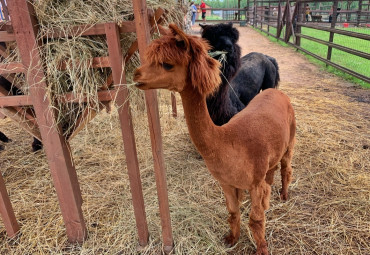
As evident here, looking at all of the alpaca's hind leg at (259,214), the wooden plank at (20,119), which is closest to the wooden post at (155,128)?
the alpaca's hind leg at (259,214)

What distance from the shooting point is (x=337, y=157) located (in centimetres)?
339

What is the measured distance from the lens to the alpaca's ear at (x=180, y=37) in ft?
4.28

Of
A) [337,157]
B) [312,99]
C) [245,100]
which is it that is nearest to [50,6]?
[245,100]

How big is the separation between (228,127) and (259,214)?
0.72 m

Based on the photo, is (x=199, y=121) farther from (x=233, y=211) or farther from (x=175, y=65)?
(x=233, y=211)

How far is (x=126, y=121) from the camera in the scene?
184 centimetres

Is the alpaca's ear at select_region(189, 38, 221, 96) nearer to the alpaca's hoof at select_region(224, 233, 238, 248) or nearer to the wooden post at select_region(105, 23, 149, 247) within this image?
the wooden post at select_region(105, 23, 149, 247)

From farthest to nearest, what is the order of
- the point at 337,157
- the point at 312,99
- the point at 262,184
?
the point at 312,99 → the point at 337,157 → the point at 262,184

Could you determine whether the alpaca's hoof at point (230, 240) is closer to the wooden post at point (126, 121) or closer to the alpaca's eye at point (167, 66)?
the wooden post at point (126, 121)

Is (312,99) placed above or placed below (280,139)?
below

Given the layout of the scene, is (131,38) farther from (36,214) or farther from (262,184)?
(36,214)

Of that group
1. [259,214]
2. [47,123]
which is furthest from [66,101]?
[259,214]

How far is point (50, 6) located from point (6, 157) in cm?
299

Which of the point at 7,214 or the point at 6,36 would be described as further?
the point at 7,214
